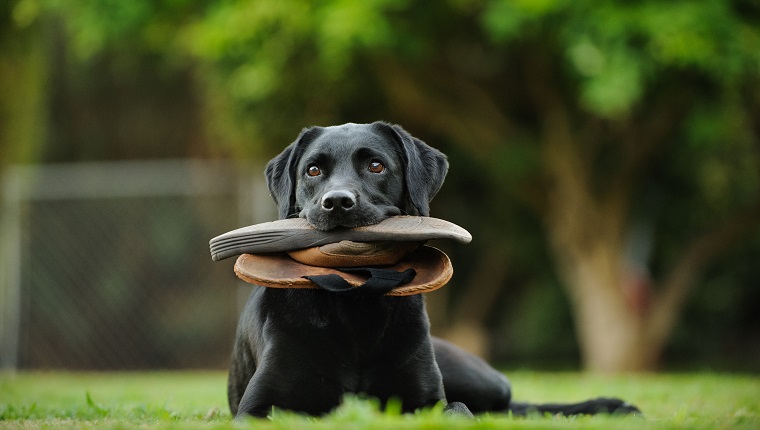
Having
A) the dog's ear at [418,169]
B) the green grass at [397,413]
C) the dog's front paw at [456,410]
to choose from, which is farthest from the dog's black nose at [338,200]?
the dog's front paw at [456,410]

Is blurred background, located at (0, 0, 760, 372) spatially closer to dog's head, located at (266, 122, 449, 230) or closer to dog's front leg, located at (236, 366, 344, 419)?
dog's head, located at (266, 122, 449, 230)

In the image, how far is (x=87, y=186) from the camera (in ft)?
47.1

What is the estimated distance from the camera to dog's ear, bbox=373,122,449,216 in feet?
14.9

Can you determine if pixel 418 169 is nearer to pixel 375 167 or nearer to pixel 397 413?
pixel 375 167

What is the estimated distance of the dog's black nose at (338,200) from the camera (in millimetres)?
4027

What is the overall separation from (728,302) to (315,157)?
498 inches

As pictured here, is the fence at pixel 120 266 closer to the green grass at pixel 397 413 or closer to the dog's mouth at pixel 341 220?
the green grass at pixel 397 413

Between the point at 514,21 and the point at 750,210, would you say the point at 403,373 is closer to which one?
the point at 514,21

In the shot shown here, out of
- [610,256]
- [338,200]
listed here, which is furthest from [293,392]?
[610,256]

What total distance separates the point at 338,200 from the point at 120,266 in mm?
11743

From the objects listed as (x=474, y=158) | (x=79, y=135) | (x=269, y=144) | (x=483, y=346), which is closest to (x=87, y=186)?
(x=269, y=144)

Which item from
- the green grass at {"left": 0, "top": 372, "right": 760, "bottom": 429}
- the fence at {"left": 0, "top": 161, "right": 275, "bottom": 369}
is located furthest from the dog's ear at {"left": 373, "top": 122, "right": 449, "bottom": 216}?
the fence at {"left": 0, "top": 161, "right": 275, "bottom": 369}

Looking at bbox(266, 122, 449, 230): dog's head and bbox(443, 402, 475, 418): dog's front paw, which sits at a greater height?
bbox(266, 122, 449, 230): dog's head

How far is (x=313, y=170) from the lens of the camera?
177 inches
